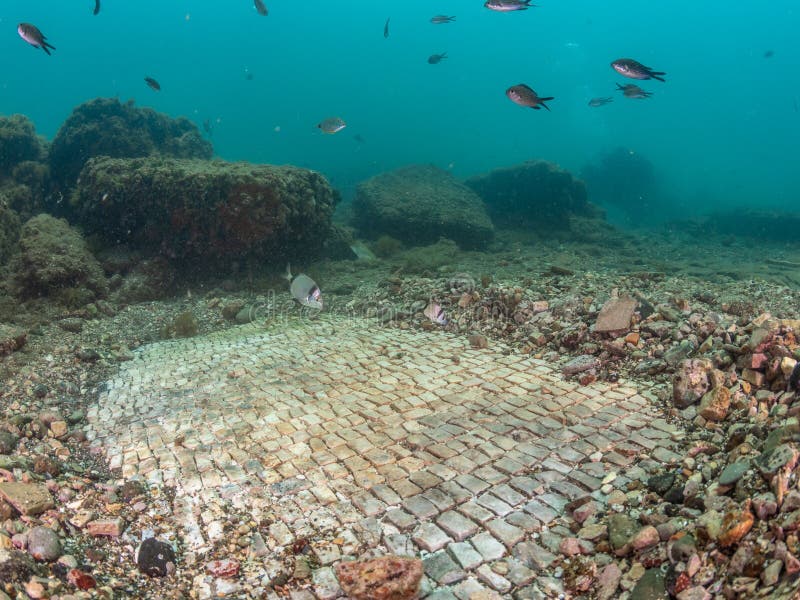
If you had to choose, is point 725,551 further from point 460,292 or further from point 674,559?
point 460,292

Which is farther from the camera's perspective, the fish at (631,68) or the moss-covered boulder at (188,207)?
the moss-covered boulder at (188,207)

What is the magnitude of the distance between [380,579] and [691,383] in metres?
3.65

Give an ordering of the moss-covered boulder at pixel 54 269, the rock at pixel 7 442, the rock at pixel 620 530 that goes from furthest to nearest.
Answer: the moss-covered boulder at pixel 54 269
the rock at pixel 7 442
the rock at pixel 620 530

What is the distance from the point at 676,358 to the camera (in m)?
5.43

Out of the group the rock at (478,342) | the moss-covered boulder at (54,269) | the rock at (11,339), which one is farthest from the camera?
the moss-covered boulder at (54,269)

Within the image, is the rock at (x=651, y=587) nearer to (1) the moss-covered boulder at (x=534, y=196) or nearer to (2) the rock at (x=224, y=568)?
(2) the rock at (x=224, y=568)

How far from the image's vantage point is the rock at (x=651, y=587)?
250 centimetres

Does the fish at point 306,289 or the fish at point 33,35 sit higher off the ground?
the fish at point 33,35

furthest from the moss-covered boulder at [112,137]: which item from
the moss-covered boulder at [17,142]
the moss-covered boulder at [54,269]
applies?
the moss-covered boulder at [54,269]

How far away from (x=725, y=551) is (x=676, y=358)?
10.9 feet

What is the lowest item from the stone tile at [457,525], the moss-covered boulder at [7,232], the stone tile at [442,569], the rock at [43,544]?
the stone tile at [442,569]

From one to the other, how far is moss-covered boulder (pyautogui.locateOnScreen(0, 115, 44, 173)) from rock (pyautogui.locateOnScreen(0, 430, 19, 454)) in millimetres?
15431

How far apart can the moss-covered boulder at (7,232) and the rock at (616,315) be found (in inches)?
443

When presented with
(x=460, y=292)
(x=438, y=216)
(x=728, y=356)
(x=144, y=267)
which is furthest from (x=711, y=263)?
(x=144, y=267)
